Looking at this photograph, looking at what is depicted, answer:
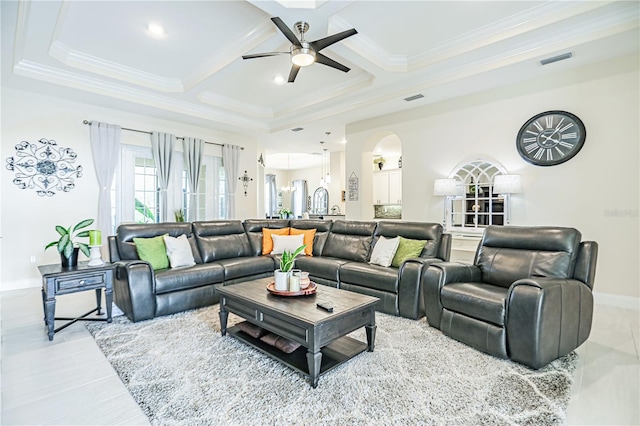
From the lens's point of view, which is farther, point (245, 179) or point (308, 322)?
point (245, 179)

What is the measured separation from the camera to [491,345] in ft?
7.90

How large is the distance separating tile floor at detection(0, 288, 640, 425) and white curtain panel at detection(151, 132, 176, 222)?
3077mm

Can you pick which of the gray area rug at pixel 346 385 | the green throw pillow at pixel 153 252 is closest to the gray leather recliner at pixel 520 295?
the gray area rug at pixel 346 385

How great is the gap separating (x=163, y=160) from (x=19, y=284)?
113 inches

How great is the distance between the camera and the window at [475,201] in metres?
4.62

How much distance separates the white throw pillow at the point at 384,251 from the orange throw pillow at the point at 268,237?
63.7 inches

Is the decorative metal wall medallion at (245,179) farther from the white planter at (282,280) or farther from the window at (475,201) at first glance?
the white planter at (282,280)

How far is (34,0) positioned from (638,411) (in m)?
5.43

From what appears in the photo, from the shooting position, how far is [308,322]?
202cm

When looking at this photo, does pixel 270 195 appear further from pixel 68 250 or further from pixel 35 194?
pixel 68 250

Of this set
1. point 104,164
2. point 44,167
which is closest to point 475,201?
point 104,164

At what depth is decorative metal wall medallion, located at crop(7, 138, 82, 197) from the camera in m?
4.62

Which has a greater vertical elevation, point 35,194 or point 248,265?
point 35,194

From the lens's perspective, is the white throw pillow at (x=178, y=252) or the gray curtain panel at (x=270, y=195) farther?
the gray curtain panel at (x=270, y=195)
